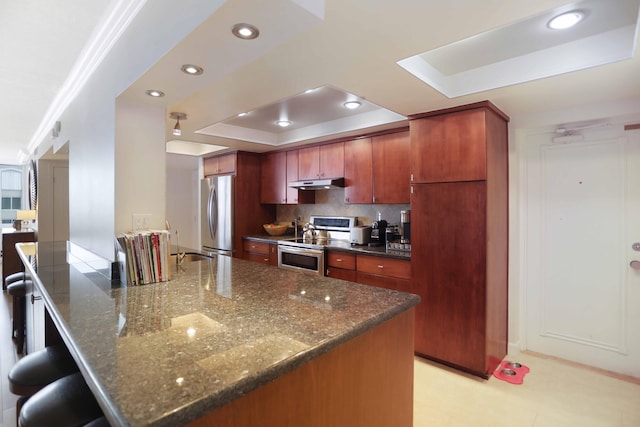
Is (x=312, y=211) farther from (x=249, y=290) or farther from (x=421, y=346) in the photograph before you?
(x=249, y=290)

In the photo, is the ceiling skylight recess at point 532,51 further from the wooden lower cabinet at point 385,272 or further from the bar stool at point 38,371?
the bar stool at point 38,371

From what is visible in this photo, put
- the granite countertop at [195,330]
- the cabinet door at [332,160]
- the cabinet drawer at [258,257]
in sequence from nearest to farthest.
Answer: the granite countertop at [195,330] → the cabinet door at [332,160] → the cabinet drawer at [258,257]

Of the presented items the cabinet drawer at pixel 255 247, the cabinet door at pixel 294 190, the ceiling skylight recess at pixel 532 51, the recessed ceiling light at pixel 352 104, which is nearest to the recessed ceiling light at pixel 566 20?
the ceiling skylight recess at pixel 532 51

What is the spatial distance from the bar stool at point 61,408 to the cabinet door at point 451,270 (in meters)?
2.39

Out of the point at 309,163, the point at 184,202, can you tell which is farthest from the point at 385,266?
the point at 184,202

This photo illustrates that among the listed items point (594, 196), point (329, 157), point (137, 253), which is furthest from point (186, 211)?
point (594, 196)

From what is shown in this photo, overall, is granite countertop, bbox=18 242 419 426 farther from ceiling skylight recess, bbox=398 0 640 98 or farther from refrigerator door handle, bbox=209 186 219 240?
refrigerator door handle, bbox=209 186 219 240

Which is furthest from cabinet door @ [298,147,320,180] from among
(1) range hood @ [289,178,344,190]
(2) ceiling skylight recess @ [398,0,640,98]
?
(2) ceiling skylight recess @ [398,0,640,98]

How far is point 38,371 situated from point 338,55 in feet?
6.68

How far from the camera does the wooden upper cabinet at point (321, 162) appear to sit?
3.99 meters

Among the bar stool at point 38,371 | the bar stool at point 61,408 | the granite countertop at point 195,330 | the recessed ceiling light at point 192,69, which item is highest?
the recessed ceiling light at point 192,69

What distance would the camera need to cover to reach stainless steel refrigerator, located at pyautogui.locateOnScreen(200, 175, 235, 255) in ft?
15.8

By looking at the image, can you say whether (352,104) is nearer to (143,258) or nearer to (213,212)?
(143,258)

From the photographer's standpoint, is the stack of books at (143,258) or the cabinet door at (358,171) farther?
the cabinet door at (358,171)
